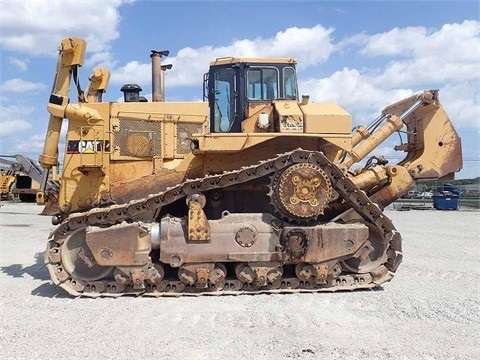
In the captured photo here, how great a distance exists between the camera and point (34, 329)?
21.0 feet

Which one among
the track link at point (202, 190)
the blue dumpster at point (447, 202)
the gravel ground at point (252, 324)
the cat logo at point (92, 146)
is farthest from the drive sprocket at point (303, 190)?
the blue dumpster at point (447, 202)

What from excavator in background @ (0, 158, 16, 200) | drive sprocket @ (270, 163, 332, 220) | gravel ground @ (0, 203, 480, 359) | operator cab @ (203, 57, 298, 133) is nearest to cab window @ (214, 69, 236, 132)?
operator cab @ (203, 57, 298, 133)

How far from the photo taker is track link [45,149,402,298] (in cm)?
823

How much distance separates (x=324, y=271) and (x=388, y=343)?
2.62 meters

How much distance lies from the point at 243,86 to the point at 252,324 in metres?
4.71

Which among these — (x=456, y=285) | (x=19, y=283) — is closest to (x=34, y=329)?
(x=19, y=283)

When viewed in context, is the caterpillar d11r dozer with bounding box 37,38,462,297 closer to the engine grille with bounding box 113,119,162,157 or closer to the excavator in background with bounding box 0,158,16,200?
the engine grille with bounding box 113,119,162,157

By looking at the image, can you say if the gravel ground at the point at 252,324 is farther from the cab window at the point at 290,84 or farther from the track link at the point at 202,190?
the cab window at the point at 290,84

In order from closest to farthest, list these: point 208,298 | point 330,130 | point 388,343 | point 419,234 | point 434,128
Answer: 1. point 388,343
2. point 208,298
3. point 330,130
4. point 434,128
5. point 419,234

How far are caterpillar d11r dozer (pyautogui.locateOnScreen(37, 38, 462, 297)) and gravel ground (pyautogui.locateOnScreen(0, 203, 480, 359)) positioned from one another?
1.62ft

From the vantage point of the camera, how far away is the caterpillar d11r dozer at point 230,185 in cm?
822

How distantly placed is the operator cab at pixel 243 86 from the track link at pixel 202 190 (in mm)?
1494

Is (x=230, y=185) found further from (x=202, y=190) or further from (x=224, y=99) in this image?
(x=224, y=99)

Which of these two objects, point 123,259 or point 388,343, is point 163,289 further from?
point 388,343
